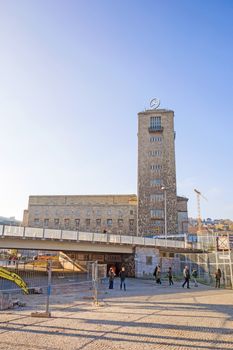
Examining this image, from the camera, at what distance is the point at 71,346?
698 centimetres

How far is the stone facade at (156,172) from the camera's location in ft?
206

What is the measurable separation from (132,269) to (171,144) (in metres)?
34.5

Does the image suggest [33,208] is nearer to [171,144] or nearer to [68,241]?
[171,144]

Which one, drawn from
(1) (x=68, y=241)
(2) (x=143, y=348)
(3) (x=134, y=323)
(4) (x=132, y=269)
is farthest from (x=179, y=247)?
(2) (x=143, y=348)

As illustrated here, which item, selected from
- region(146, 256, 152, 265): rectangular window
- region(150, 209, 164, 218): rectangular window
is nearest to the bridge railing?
region(146, 256, 152, 265): rectangular window

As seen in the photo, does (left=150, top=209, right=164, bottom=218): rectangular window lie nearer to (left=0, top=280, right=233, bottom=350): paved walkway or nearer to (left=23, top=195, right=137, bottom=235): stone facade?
(left=23, top=195, right=137, bottom=235): stone facade

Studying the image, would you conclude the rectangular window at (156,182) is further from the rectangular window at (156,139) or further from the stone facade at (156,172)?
the rectangular window at (156,139)

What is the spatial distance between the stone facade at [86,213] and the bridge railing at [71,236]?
32.4 metres

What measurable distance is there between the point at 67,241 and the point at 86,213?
43.4 metres

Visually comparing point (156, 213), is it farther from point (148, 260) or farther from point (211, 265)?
point (211, 265)

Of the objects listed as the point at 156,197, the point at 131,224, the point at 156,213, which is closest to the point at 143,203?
the point at 156,197

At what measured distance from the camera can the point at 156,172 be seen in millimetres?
66188

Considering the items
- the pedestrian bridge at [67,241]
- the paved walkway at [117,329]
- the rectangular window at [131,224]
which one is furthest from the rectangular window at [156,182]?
the paved walkway at [117,329]

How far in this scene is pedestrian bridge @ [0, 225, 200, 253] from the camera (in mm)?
30547
